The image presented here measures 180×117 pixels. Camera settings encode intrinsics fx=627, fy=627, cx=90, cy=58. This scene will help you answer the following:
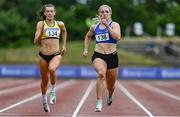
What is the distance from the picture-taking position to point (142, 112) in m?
14.2

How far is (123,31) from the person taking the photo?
78.8 m

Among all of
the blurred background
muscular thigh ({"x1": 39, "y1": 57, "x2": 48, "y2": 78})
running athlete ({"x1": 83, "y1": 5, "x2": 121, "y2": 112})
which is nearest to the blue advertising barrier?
the blurred background

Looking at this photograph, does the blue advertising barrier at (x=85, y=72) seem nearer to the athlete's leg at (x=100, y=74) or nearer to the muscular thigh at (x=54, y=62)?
the muscular thigh at (x=54, y=62)

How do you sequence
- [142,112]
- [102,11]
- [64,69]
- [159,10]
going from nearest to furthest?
[102,11] < [142,112] < [64,69] < [159,10]

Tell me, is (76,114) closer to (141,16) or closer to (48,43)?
(48,43)

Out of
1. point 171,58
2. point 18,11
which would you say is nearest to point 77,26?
point 18,11

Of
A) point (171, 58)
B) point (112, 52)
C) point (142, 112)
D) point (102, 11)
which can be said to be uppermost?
point (102, 11)

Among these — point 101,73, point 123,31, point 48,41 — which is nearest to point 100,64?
point 101,73

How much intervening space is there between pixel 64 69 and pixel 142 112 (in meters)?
29.7

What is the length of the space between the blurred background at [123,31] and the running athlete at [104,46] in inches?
878

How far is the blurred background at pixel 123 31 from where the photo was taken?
50.7m

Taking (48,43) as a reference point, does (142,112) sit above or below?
below

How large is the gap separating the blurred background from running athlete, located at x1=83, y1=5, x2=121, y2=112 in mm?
22293

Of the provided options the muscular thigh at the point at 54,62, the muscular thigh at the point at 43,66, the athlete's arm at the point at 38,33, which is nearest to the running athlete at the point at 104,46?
the muscular thigh at the point at 54,62
